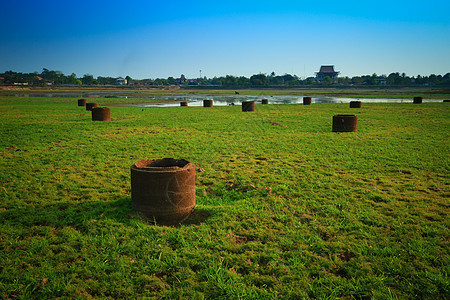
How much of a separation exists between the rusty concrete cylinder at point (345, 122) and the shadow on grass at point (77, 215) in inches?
431

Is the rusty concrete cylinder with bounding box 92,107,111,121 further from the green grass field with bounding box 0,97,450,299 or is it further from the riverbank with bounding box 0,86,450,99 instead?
the riverbank with bounding box 0,86,450,99

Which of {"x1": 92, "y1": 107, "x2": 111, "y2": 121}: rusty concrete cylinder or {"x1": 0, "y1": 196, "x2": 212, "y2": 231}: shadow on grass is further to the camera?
{"x1": 92, "y1": 107, "x2": 111, "y2": 121}: rusty concrete cylinder

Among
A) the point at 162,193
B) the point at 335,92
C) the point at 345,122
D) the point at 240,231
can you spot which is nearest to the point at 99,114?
the point at 345,122

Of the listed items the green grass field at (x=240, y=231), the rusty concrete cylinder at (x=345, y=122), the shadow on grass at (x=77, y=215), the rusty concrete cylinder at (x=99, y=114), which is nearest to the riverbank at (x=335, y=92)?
the rusty concrete cylinder at (x=99, y=114)

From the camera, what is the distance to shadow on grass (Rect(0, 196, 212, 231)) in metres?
4.93

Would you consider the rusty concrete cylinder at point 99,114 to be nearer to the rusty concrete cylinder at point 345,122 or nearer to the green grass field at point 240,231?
the green grass field at point 240,231

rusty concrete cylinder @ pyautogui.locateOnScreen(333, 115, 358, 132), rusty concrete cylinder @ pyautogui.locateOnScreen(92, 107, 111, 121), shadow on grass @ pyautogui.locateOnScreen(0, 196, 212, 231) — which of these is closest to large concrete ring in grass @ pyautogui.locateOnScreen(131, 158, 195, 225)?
shadow on grass @ pyautogui.locateOnScreen(0, 196, 212, 231)

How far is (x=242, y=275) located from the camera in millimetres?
3607

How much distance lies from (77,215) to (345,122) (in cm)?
1256

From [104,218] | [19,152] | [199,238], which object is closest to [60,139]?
[19,152]

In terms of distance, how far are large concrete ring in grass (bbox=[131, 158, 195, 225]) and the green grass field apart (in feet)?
0.66

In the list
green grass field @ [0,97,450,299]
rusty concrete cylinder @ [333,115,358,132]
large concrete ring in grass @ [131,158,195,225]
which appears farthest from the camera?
rusty concrete cylinder @ [333,115,358,132]

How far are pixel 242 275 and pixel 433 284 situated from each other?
2.15 meters

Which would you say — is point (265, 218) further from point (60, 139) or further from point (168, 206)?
point (60, 139)
